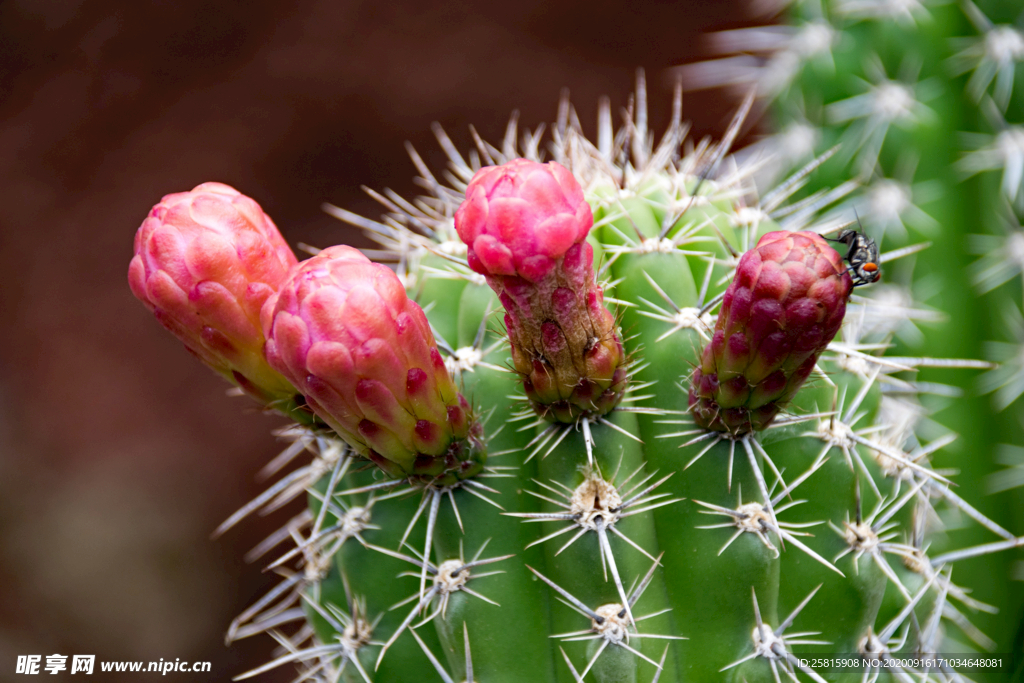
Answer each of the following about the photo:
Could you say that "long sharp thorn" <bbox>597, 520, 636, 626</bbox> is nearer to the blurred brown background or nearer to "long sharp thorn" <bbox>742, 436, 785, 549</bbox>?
"long sharp thorn" <bbox>742, 436, 785, 549</bbox>

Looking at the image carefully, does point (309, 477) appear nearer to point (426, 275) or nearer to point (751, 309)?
point (426, 275)

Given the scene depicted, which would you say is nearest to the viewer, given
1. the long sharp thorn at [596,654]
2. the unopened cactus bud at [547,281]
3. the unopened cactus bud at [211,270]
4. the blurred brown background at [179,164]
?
the unopened cactus bud at [547,281]

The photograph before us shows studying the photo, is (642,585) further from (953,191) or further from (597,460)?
(953,191)

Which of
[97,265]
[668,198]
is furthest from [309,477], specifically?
[97,265]

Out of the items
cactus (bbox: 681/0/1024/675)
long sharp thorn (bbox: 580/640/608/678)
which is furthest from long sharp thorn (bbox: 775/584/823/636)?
cactus (bbox: 681/0/1024/675)
